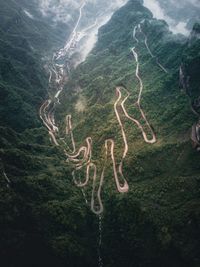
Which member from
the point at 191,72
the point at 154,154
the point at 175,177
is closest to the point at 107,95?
the point at 191,72

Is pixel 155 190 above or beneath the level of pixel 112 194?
beneath

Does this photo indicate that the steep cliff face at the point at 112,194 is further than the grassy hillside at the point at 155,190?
No

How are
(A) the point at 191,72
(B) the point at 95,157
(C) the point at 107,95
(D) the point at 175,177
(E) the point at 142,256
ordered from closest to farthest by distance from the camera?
(E) the point at 142,256 → (D) the point at 175,177 → (B) the point at 95,157 → (A) the point at 191,72 → (C) the point at 107,95

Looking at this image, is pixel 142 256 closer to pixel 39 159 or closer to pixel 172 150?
pixel 172 150

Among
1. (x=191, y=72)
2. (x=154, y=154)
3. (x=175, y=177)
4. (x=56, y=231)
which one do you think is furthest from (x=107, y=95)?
(x=56, y=231)

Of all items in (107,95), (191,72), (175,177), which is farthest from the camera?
(107,95)

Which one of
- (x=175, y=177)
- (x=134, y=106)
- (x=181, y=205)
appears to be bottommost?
(x=181, y=205)

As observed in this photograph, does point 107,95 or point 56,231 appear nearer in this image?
point 56,231

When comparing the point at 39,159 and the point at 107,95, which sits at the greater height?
the point at 107,95

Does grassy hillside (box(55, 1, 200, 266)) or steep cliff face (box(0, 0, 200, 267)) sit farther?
grassy hillside (box(55, 1, 200, 266))

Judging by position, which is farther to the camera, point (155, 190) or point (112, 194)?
point (112, 194)

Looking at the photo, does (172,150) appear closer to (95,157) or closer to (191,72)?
(95,157)
